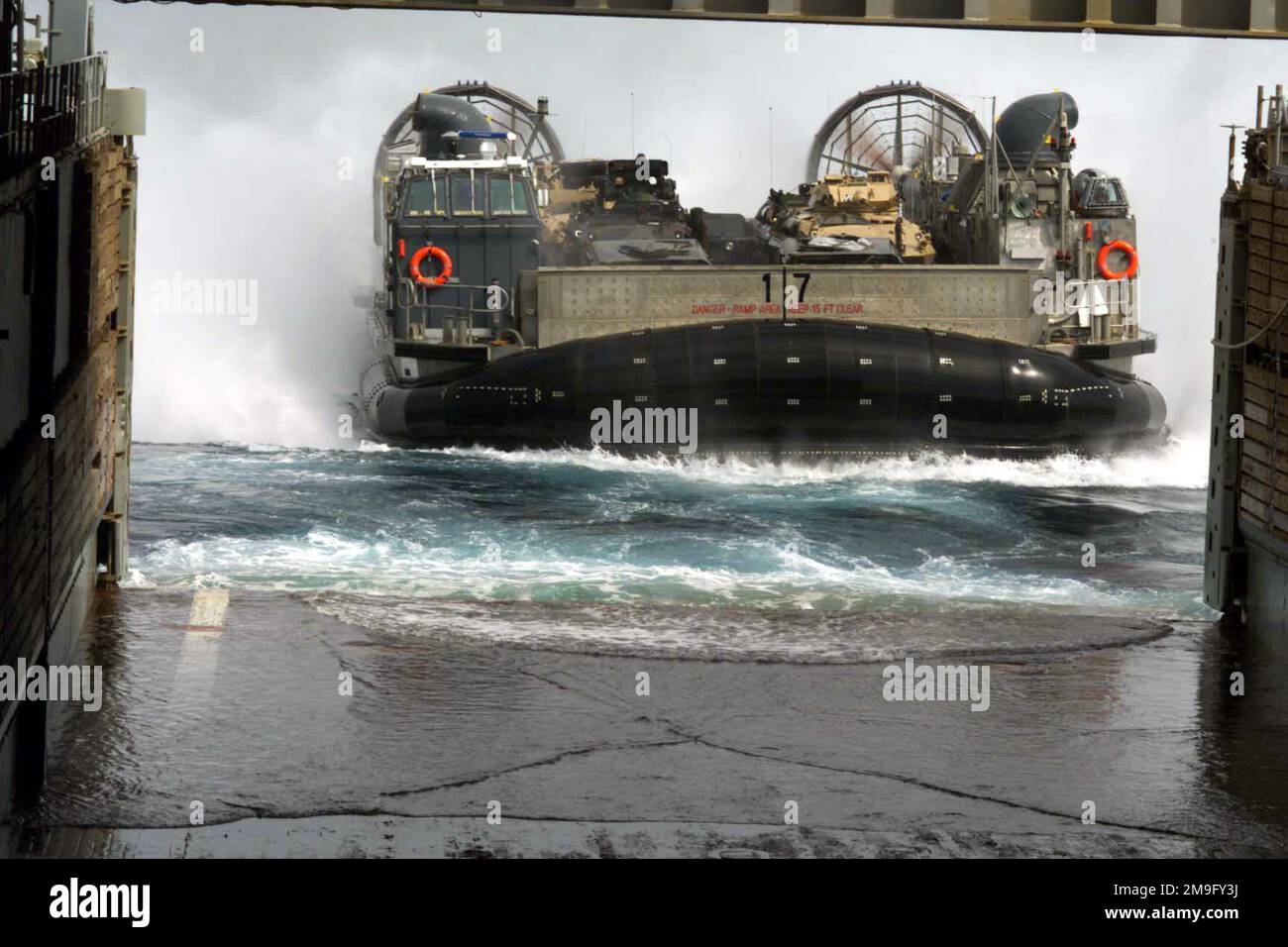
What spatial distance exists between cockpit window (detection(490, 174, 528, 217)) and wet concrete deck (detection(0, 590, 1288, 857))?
14.8 m

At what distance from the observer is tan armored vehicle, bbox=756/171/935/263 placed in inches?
1166

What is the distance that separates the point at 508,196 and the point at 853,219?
5.41m

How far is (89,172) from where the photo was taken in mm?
12891

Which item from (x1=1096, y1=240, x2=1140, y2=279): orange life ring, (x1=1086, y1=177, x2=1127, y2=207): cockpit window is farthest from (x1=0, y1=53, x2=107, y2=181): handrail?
(x1=1086, y1=177, x2=1127, y2=207): cockpit window

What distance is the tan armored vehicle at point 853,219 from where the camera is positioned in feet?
97.1

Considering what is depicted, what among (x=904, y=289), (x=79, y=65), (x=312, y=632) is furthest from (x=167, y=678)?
(x=904, y=289)

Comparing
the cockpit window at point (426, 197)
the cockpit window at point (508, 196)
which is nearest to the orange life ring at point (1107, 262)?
the cockpit window at point (508, 196)

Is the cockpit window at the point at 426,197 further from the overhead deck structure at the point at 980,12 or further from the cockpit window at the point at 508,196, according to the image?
the overhead deck structure at the point at 980,12

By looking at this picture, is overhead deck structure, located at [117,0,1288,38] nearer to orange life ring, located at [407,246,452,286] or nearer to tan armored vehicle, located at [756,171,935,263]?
orange life ring, located at [407,246,452,286]

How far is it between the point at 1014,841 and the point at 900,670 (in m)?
3.92

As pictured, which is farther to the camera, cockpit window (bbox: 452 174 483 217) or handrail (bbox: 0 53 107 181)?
cockpit window (bbox: 452 174 483 217)

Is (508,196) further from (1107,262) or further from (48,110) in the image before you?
(48,110)

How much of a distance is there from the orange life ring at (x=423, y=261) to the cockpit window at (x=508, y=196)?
1028 mm
